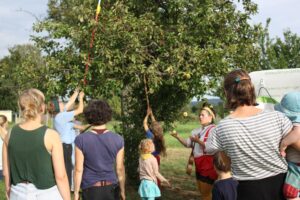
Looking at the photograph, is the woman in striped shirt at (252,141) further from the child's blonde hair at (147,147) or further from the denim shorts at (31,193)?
the child's blonde hair at (147,147)

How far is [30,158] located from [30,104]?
45cm

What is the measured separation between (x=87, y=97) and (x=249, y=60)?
331cm

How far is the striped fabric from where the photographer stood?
2.93m

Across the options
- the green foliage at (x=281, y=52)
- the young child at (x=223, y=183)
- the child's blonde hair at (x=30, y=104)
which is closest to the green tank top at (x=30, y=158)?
the child's blonde hair at (x=30, y=104)

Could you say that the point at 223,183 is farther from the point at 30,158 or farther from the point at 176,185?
the point at 176,185

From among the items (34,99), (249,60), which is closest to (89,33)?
(249,60)

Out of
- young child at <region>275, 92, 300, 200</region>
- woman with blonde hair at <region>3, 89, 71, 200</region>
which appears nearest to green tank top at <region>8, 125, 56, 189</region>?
woman with blonde hair at <region>3, 89, 71, 200</region>

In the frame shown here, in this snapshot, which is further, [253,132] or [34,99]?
[34,99]

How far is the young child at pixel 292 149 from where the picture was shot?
9.58 feet

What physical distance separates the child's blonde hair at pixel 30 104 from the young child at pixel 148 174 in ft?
9.71

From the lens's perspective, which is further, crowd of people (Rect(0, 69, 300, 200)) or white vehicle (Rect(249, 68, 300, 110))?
white vehicle (Rect(249, 68, 300, 110))

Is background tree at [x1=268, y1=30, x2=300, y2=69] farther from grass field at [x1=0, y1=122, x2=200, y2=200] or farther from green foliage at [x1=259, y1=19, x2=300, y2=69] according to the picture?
grass field at [x1=0, y1=122, x2=200, y2=200]

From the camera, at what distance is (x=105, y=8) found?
8.58m

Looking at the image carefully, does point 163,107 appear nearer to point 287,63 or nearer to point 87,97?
point 87,97
